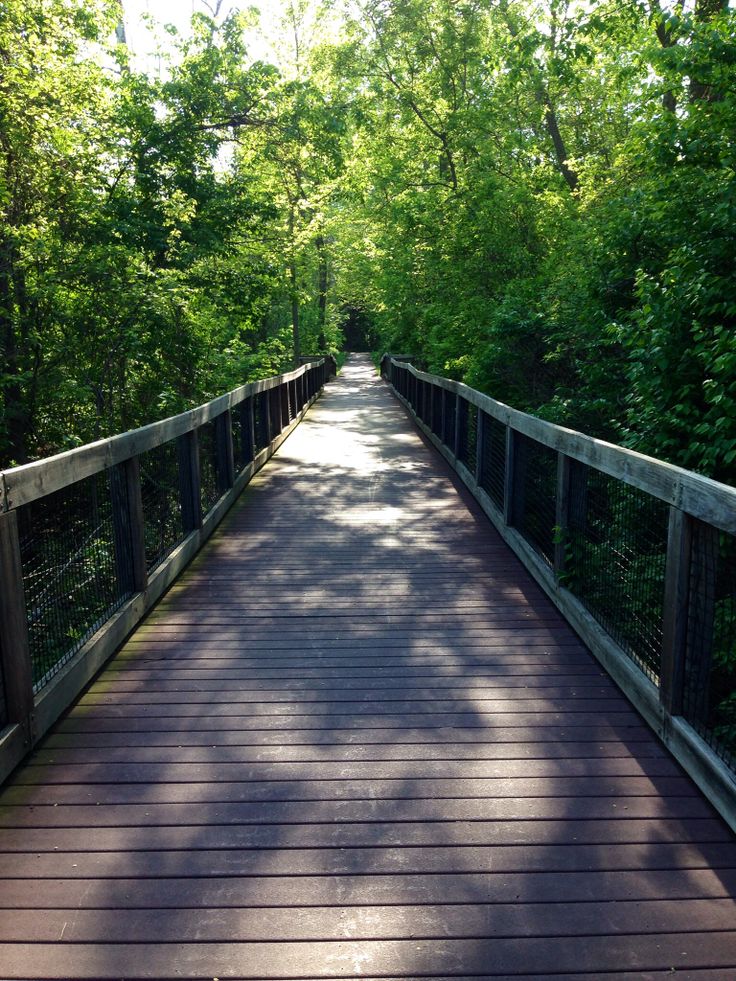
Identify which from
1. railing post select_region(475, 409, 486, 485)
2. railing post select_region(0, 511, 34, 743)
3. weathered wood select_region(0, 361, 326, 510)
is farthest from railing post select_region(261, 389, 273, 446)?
railing post select_region(0, 511, 34, 743)

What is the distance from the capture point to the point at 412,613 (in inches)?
179

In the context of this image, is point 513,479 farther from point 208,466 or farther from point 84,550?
→ point 84,550

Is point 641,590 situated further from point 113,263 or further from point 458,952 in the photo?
point 113,263

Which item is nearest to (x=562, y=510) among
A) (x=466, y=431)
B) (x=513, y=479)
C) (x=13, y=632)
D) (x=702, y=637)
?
(x=513, y=479)

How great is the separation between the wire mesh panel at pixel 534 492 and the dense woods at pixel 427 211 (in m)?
0.62

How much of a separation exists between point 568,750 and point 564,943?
1022 millimetres

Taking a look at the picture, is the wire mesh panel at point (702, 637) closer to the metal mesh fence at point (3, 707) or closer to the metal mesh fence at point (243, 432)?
the metal mesh fence at point (3, 707)

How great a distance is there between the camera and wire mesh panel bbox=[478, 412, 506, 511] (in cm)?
663

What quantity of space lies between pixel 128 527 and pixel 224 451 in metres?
3.00

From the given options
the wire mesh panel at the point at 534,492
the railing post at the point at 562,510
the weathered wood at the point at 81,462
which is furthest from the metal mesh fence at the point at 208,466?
the railing post at the point at 562,510

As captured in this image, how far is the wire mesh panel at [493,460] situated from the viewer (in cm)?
663

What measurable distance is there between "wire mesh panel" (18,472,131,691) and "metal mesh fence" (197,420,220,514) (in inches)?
92.4

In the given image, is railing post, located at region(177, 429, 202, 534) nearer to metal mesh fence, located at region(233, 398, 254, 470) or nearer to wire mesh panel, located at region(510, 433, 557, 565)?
wire mesh panel, located at region(510, 433, 557, 565)

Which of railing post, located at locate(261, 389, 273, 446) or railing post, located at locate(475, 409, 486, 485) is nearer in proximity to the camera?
railing post, located at locate(475, 409, 486, 485)
